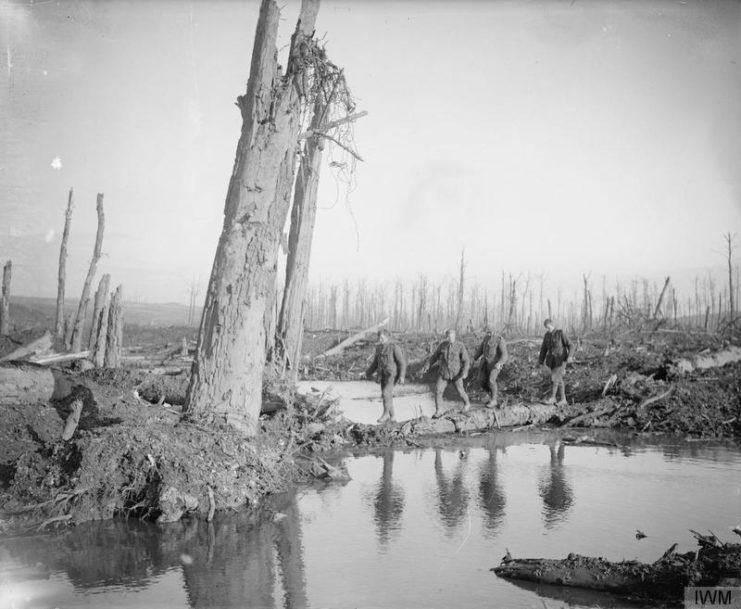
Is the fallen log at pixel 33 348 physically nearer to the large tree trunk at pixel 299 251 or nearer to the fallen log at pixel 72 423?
the large tree trunk at pixel 299 251

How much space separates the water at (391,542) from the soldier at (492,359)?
5212 mm

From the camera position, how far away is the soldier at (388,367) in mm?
11062

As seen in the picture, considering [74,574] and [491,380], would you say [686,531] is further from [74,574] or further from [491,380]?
[491,380]

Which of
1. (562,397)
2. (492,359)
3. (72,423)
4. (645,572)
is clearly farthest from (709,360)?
(72,423)

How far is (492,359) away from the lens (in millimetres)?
13133

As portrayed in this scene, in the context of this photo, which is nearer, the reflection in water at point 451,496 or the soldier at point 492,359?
the reflection in water at point 451,496

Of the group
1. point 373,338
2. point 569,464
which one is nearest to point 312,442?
point 569,464

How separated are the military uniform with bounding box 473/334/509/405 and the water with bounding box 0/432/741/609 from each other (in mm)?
5218

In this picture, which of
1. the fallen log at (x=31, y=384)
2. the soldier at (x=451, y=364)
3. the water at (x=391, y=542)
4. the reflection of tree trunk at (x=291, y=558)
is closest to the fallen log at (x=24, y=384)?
the fallen log at (x=31, y=384)

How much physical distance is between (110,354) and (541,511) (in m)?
13.9

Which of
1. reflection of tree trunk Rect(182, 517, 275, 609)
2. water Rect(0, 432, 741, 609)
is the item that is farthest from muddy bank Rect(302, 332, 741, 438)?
→ reflection of tree trunk Rect(182, 517, 275, 609)

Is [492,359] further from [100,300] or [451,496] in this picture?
[100,300]

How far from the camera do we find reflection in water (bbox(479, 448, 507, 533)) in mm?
5348

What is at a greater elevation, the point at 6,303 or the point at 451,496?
the point at 6,303
